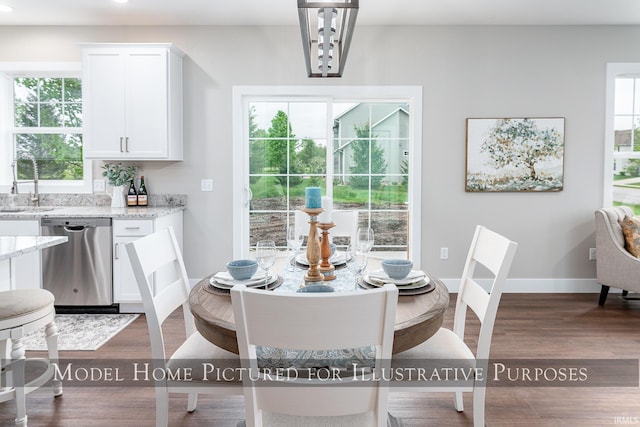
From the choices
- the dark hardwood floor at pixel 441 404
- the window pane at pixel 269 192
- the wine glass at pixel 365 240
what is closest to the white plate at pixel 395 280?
the wine glass at pixel 365 240

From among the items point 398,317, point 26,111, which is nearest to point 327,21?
point 398,317

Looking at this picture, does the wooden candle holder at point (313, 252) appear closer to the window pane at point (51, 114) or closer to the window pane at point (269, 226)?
the window pane at point (269, 226)

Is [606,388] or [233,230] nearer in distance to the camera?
[606,388]

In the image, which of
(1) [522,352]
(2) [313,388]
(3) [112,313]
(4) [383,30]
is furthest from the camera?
(4) [383,30]

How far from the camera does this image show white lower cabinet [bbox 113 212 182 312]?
354cm

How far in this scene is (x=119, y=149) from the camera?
3.82 metres

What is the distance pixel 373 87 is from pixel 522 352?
2615 millimetres

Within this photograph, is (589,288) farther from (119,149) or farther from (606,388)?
(119,149)

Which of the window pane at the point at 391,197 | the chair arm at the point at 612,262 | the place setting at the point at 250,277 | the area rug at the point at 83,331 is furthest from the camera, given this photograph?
the window pane at the point at 391,197

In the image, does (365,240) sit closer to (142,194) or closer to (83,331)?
(83,331)

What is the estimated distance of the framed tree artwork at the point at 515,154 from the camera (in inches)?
162

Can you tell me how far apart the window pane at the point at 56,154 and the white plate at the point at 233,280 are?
3.21m

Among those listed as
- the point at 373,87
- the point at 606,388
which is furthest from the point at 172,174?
the point at 606,388

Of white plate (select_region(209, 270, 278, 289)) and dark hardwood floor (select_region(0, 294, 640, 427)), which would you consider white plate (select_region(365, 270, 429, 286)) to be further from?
dark hardwood floor (select_region(0, 294, 640, 427))
